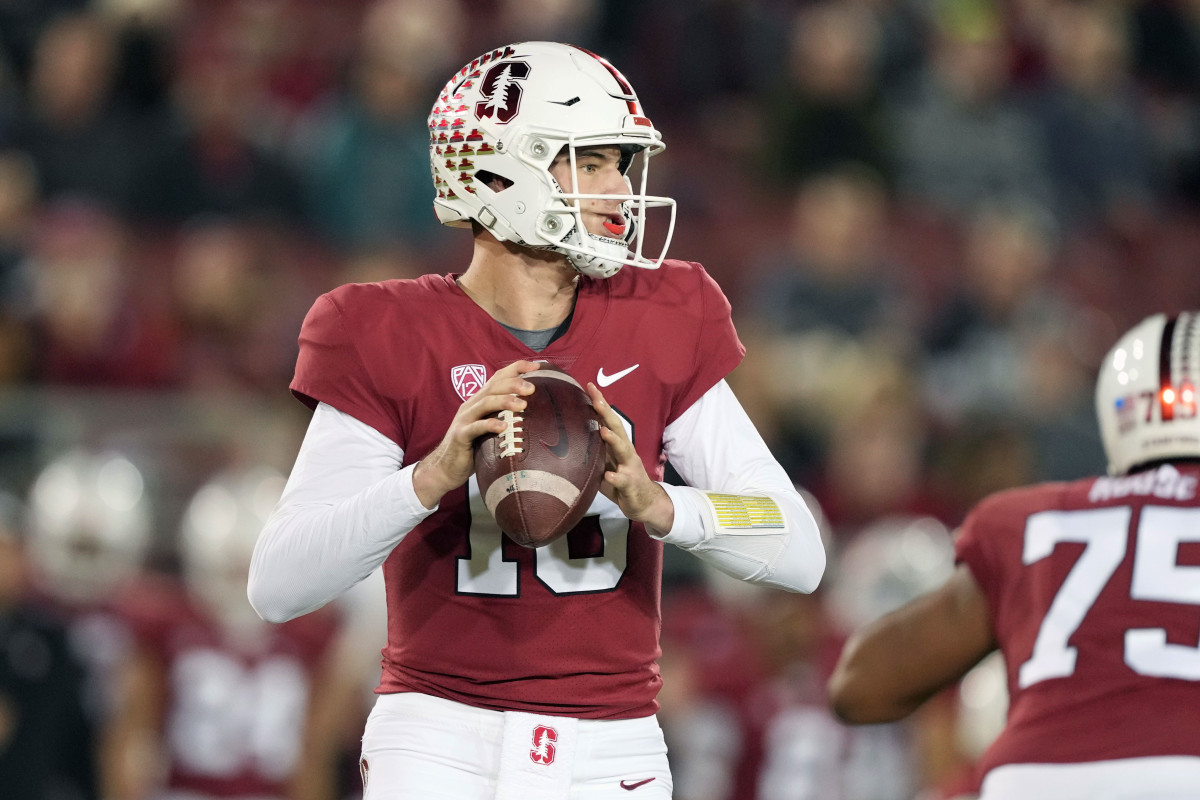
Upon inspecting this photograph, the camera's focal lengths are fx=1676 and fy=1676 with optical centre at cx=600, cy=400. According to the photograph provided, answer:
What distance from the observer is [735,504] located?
293 cm

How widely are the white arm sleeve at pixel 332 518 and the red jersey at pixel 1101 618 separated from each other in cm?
127

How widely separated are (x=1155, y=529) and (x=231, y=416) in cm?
479

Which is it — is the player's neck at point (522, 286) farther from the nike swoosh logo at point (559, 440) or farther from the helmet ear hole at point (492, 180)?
the nike swoosh logo at point (559, 440)

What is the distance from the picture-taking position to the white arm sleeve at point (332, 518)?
9.10ft

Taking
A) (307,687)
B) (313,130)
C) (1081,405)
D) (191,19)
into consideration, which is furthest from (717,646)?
(191,19)

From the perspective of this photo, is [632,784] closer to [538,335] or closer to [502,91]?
[538,335]

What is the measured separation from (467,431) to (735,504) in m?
0.53

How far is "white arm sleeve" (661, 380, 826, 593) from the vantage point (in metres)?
2.88

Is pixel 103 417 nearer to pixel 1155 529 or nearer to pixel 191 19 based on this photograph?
pixel 191 19

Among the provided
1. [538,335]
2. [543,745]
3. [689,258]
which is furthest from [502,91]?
[689,258]

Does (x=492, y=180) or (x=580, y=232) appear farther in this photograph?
(x=492, y=180)

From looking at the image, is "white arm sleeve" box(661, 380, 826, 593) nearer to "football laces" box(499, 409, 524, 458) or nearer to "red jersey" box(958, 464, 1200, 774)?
"football laces" box(499, 409, 524, 458)

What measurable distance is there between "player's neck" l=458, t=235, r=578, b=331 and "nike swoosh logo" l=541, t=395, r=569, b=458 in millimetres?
392

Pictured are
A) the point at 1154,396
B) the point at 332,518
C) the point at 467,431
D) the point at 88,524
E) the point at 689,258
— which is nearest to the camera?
the point at 467,431
